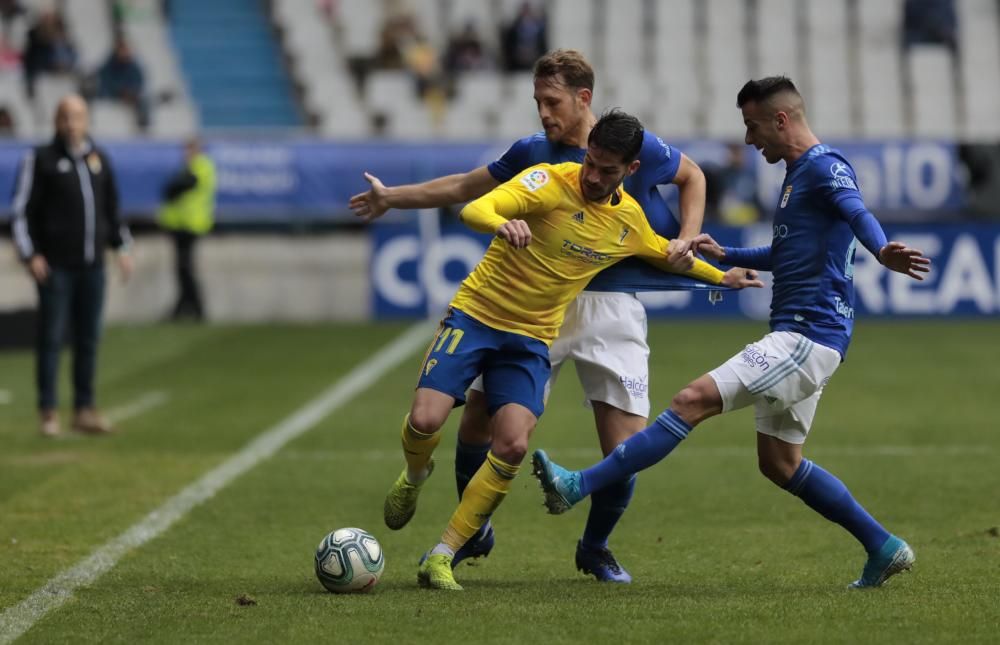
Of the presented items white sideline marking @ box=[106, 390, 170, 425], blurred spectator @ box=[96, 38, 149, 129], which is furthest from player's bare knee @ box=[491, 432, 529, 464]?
blurred spectator @ box=[96, 38, 149, 129]

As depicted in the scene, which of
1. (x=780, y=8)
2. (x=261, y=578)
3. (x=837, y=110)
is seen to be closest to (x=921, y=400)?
(x=261, y=578)

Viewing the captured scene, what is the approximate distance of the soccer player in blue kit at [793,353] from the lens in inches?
253

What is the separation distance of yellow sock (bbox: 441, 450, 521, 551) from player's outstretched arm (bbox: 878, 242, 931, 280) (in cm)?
164

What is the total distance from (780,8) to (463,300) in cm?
2121

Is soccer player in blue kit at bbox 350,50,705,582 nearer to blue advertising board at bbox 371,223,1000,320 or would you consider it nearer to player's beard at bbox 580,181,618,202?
player's beard at bbox 580,181,618,202

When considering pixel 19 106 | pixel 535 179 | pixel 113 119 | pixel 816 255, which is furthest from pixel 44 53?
pixel 816 255

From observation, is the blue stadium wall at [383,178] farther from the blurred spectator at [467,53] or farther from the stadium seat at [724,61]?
the blurred spectator at [467,53]

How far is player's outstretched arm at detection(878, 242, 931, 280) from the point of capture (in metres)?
6.12

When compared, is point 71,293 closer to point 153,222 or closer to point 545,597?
point 545,597

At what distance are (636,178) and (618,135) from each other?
2.18 feet

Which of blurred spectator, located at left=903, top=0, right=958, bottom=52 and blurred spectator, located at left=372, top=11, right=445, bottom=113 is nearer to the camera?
blurred spectator, located at left=372, top=11, right=445, bottom=113

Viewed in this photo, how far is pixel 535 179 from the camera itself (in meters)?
6.70

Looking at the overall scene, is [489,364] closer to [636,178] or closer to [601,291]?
[601,291]

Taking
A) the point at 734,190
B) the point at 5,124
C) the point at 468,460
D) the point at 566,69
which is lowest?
the point at 734,190
